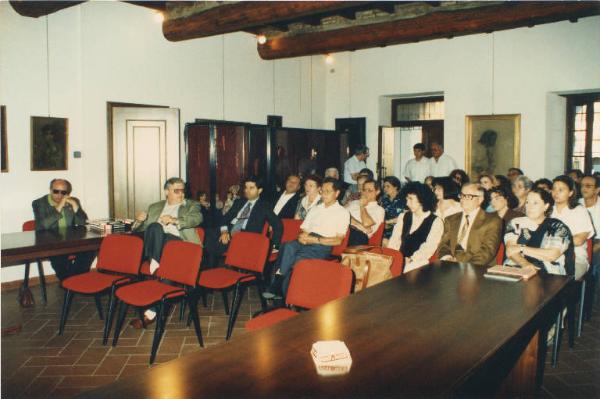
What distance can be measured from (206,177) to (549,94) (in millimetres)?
5983

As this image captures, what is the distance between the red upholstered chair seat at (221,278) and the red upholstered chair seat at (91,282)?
0.66m

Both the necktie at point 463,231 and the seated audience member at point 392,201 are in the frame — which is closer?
the necktie at point 463,231

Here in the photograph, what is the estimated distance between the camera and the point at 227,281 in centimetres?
441

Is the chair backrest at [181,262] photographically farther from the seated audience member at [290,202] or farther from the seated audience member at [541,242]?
the seated audience member at [541,242]

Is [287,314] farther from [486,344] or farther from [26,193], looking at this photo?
[26,193]

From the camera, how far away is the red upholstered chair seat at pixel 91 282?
13.9ft

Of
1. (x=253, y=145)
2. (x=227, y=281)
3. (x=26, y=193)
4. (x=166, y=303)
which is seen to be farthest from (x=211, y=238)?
(x=253, y=145)

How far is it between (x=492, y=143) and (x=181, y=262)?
701 centimetres

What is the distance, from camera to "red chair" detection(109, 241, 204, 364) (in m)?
3.85

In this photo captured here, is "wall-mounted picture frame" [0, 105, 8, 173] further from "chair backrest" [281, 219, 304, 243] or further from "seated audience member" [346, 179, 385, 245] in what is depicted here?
"seated audience member" [346, 179, 385, 245]

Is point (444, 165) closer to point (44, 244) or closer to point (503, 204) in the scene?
point (503, 204)


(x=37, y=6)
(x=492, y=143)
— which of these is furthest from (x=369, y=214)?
(x=492, y=143)

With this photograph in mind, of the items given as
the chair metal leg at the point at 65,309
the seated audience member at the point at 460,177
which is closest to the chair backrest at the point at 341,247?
the chair metal leg at the point at 65,309

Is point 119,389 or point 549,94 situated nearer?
point 119,389
